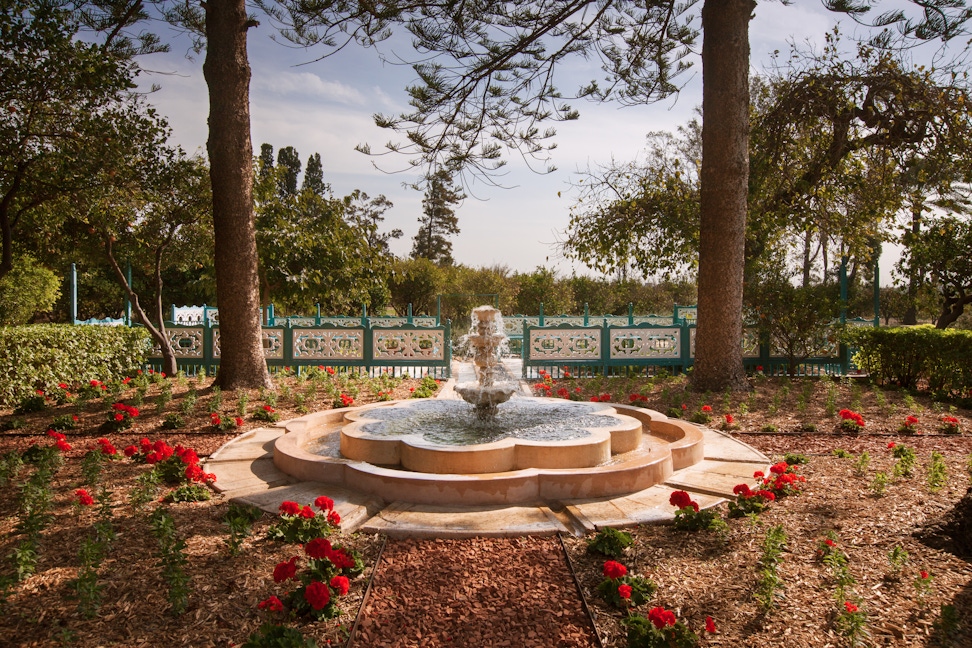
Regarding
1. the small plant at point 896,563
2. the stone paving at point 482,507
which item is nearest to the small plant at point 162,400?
the stone paving at point 482,507

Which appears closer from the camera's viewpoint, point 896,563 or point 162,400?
point 896,563

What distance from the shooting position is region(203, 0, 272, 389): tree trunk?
6777 millimetres

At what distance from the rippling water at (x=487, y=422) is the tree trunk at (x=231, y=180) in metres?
2.48

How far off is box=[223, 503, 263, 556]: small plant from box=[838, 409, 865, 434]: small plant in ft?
16.7

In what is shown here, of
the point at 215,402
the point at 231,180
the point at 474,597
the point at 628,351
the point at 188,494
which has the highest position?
the point at 231,180

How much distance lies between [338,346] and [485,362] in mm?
5166

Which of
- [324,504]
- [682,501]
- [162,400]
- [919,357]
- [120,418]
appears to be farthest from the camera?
[919,357]

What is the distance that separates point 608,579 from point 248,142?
6572mm

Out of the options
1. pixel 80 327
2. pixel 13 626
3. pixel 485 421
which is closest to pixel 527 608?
pixel 13 626

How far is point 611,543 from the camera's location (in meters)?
2.82

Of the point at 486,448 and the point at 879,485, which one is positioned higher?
the point at 486,448

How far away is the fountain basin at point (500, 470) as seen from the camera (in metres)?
3.50

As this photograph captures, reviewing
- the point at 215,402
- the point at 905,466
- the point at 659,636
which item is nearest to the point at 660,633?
the point at 659,636

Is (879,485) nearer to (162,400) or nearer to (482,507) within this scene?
(482,507)
